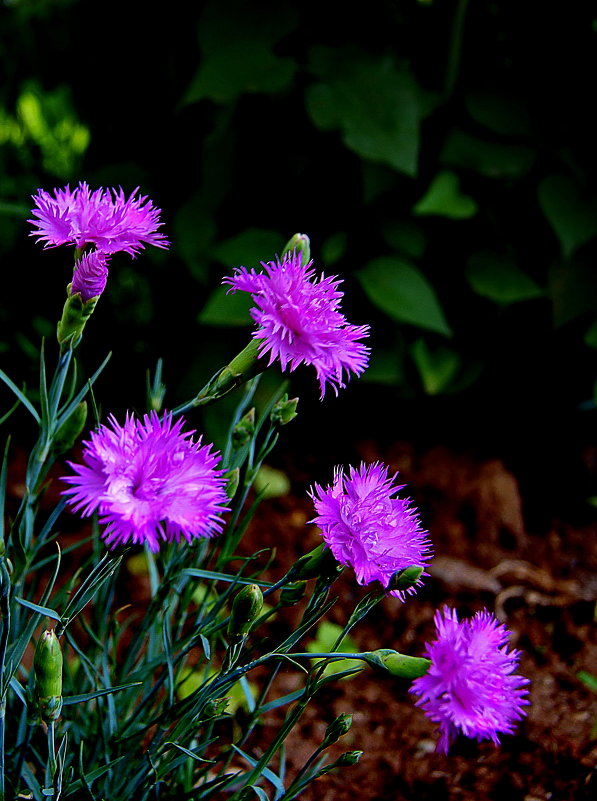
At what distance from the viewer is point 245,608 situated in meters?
→ 0.59

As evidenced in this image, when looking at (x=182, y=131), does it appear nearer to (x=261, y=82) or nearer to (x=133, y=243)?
(x=261, y=82)

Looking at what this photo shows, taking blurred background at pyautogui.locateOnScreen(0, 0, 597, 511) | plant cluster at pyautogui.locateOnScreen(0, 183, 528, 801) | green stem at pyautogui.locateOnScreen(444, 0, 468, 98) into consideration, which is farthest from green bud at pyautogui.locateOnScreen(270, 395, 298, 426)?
green stem at pyautogui.locateOnScreen(444, 0, 468, 98)

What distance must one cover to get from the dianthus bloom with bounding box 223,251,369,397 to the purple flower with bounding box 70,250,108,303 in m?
0.11

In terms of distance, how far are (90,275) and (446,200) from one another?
1.00m

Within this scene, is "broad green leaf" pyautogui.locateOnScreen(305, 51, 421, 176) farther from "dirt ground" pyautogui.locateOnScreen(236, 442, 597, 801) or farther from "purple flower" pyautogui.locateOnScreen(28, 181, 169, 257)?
"purple flower" pyautogui.locateOnScreen(28, 181, 169, 257)

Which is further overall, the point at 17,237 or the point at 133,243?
the point at 17,237

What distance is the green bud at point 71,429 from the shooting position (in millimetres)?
→ 681

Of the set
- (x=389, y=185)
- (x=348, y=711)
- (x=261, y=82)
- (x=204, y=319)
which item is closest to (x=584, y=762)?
(x=348, y=711)

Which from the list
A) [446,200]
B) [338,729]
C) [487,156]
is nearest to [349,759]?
[338,729]

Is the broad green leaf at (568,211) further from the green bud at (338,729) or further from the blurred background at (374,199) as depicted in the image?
the green bud at (338,729)

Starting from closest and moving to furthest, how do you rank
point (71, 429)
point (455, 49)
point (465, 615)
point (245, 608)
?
point (245, 608)
point (71, 429)
point (465, 615)
point (455, 49)

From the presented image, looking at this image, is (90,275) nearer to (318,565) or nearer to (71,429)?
(71,429)

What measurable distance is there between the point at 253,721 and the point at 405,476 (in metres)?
0.98

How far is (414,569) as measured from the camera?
0.56 meters
